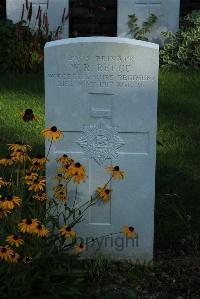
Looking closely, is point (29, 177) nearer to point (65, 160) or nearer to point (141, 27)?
point (65, 160)

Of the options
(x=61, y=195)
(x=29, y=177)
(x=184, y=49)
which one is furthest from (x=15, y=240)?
(x=184, y=49)

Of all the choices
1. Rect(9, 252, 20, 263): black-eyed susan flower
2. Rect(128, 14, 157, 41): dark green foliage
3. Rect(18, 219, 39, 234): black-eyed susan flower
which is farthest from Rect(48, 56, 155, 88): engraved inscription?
Rect(128, 14, 157, 41): dark green foliage

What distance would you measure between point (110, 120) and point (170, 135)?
2980mm

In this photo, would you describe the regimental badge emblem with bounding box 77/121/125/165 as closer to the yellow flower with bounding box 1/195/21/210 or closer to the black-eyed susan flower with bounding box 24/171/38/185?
the black-eyed susan flower with bounding box 24/171/38/185

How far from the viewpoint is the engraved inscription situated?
4473 mm

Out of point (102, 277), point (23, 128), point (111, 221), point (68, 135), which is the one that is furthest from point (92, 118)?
point (23, 128)

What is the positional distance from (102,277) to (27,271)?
65 cm

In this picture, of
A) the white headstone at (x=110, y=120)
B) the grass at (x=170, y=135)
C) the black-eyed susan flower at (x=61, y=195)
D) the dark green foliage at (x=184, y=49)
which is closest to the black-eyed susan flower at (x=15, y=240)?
the black-eyed susan flower at (x=61, y=195)

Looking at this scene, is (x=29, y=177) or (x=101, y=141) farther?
(x=101, y=141)

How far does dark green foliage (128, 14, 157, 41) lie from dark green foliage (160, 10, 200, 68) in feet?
1.68

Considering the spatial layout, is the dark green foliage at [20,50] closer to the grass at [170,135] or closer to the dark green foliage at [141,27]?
the grass at [170,135]

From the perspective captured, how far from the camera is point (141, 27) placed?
11.3m

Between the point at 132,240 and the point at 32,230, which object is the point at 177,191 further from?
the point at 32,230

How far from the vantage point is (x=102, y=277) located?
4.57 meters
